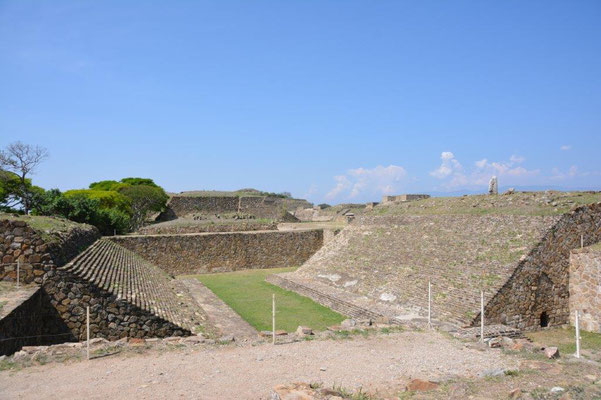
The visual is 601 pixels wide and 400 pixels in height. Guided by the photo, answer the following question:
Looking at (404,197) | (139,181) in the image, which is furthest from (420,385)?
(139,181)

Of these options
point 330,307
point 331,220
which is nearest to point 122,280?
point 330,307

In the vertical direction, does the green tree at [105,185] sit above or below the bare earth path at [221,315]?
above

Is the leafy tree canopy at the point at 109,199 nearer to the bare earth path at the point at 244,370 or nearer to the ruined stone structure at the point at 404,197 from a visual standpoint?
the ruined stone structure at the point at 404,197

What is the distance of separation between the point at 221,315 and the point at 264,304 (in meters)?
2.04

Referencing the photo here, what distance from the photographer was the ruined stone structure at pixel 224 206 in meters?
36.8

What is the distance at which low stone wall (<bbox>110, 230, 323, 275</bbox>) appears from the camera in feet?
68.8

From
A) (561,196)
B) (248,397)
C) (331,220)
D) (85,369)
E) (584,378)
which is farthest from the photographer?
(331,220)

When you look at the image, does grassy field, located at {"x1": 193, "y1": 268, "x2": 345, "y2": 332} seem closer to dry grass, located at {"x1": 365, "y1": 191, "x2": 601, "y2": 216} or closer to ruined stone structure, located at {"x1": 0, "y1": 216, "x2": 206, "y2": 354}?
ruined stone structure, located at {"x1": 0, "y1": 216, "x2": 206, "y2": 354}

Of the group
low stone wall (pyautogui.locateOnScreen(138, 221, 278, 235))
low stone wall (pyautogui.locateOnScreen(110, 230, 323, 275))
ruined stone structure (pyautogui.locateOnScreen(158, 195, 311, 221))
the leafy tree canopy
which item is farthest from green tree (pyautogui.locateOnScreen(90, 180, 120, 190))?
low stone wall (pyautogui.locateOnScreen(110, 230, 323, 275))

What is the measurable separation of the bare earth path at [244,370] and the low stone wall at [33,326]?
1.28 metres

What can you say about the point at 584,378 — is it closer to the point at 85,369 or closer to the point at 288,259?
the point at 85,369

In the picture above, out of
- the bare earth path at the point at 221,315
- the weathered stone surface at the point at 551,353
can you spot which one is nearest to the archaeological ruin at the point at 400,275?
the bare earth path at the point at 221,315

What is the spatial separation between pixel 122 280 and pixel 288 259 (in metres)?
13.5

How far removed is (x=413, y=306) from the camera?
10672 millimetres
